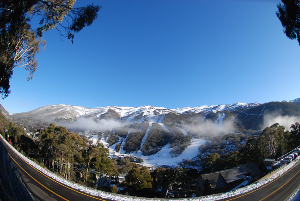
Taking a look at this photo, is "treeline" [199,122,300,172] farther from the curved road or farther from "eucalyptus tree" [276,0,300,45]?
"eucalyptus tree" [276,0,300,45]

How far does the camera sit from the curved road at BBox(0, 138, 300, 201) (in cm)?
1124

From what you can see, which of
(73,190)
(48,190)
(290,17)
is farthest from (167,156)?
(290,17)

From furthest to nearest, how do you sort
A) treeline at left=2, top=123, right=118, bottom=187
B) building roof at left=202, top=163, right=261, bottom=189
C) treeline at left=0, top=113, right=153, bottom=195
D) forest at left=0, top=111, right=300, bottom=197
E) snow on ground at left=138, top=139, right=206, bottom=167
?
snow on ground at left=138, top=139, right=206, bottom=167
building roof at left=202, top=163, right=261, bottom=189
forest at left=0, top=111, right=300, bottom=197
treeline at left=0, top=113, right=153, bottom=195
treeline at left=2, top=123, right=118, bottom=187

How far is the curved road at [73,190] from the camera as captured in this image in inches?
443

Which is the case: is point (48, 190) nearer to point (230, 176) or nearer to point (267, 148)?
point (230, 176)

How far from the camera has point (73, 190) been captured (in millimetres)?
12484

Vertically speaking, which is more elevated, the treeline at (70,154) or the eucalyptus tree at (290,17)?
the eucalyptus tree at (290,17)

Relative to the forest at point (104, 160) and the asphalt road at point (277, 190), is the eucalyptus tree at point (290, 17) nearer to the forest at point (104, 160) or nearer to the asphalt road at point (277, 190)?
the asphalt road at point (277, 190)

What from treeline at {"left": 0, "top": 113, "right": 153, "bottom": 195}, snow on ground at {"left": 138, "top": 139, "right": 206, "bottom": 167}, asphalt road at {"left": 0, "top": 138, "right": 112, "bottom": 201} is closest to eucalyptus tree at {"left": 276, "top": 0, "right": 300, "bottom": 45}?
asphalt road at {"left": 0, "top": 138, "right": 112, "bottom": 201}

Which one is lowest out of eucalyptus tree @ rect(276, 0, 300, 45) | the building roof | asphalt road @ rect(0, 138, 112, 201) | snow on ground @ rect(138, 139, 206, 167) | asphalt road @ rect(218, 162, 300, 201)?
snow on ground @ rect(138, 139, 206, 167)

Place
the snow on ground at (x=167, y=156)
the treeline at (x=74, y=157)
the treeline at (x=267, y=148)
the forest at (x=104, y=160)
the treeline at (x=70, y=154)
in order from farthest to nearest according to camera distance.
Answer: the snow on ground at (x=167, y=156), the treeline at (x=267, y=148), the forest at (x=104, y=160), the treeline at (x=74, y=157), the treeline at (x=70, y=154)

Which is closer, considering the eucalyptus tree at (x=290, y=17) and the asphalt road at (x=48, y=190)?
the eucalyptus tree at (x=290, y=17)

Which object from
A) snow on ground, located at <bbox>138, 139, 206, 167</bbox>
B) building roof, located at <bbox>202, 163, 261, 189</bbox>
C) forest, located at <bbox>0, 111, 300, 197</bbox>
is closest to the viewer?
forest, located at <bbox>0, 111, 300, 197</bbox>

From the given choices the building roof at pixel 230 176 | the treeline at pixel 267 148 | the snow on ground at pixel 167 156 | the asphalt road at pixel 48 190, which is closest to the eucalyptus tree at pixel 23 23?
the asphalt road at pixel 48 190
